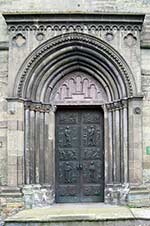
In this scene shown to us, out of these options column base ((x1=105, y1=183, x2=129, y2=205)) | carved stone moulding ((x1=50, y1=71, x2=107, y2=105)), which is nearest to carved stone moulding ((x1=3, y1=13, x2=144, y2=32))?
carved stone moulding ((x1=50, y1=71, x2=107, y2=105))

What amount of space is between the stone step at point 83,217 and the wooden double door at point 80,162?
138 cm

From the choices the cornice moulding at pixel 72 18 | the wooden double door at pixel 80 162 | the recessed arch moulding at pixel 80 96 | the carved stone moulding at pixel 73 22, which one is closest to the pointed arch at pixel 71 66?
the recessed arch moulding at pixel 80 96

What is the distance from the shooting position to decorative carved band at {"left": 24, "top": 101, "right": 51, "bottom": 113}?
972 centimetres

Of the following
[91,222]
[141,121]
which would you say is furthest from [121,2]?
[91,222]

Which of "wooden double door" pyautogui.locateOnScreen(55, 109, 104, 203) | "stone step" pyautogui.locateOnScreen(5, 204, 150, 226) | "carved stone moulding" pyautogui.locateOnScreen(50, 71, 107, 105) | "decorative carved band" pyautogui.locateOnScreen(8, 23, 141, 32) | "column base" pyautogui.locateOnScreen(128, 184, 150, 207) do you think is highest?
"decorative carved band" pyautogui.locateOnScreen(8, 23, 141, 32)

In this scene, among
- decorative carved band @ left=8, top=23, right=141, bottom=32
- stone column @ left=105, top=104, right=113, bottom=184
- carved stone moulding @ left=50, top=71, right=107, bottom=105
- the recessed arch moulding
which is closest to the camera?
the recessed arch moulding

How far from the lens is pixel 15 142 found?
30.9 ft

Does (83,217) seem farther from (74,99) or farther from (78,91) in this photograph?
(78,91)

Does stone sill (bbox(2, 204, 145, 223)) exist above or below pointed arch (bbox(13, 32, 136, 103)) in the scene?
below

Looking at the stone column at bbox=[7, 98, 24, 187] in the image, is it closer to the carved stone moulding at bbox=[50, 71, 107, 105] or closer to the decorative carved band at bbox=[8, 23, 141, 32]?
the carved stone moulding at bbox=[50, 71, 107, 105]

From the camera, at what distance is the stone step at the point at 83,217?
7.54 meters

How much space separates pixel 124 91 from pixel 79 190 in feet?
9.00

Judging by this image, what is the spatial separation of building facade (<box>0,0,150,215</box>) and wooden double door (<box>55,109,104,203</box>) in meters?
0.03

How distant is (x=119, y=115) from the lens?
9930mm
